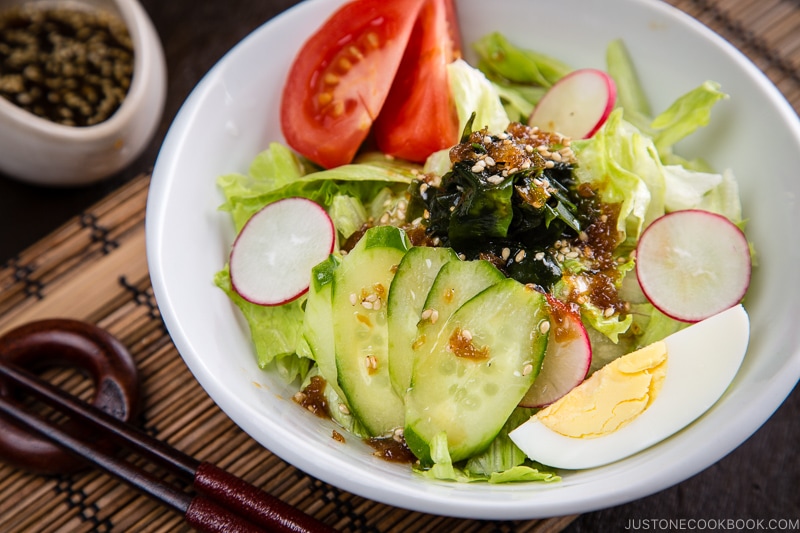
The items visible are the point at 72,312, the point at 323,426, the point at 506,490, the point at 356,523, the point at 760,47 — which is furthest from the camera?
the point at 760,47

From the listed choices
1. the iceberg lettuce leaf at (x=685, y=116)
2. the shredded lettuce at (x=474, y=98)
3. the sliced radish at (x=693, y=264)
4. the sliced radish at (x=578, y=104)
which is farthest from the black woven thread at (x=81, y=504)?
the iceberg lettuce leaf at (x=685, y=116)

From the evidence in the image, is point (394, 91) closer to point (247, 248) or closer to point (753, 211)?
point (247, 248)

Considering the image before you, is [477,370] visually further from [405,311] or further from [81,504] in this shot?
[81,504]

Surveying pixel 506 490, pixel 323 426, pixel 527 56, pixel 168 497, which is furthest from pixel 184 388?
pixel 527 56

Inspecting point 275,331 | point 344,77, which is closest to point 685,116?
point 344,77

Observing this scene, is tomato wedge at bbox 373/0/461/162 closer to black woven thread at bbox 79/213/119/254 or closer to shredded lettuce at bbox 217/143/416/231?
shredded lettuce at bbox 217/143/416/231

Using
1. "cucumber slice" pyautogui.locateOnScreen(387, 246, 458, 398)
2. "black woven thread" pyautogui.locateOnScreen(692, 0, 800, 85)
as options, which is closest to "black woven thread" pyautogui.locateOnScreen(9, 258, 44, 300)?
"cucumber slice" pyautogui.locateOnScreen(387, 246, 458, 398)
